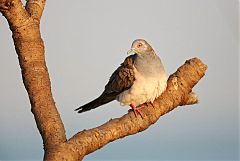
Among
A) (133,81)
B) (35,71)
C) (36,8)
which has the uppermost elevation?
(36,8)

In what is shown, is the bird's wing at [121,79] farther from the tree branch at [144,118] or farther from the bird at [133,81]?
the tree branch at [144,118]

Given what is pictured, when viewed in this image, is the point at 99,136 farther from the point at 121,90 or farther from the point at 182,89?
the point at 121,90

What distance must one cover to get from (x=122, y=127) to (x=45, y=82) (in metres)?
0.52

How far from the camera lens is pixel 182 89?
10.3 ft

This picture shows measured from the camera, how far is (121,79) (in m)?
3.71

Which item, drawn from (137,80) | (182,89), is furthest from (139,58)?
(182,89)

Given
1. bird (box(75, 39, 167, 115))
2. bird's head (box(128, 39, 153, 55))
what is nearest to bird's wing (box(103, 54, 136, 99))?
bird (box(75, 39, 167, 115))

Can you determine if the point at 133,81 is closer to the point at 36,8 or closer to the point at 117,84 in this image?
the point at 117,84

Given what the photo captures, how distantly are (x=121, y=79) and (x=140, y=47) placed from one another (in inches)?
16.9

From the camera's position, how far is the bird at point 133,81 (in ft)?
11.8

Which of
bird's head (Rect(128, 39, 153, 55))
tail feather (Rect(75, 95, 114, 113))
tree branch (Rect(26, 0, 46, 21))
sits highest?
bird's head (Rect(128, 39, 153, 55))

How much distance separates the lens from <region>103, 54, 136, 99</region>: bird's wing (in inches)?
146

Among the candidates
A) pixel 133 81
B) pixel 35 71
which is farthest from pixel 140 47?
pixel 35 71

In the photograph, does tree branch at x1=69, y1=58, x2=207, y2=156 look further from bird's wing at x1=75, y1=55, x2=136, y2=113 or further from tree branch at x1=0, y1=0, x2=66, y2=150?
bird's wing at x1=75, y1=55, x2=136, y2=113
